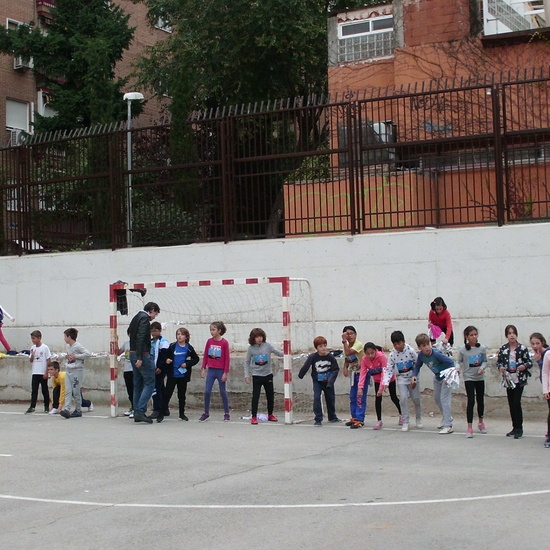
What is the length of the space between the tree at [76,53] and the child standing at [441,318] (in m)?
20.4

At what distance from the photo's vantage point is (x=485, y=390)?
1434cm

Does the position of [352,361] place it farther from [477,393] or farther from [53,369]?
[53,369]

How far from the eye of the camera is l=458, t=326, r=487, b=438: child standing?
13.1 meters

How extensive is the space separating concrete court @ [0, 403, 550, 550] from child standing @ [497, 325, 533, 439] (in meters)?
0.31

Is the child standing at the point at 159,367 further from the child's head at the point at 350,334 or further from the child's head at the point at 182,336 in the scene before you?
the child's head at the point at 350,334

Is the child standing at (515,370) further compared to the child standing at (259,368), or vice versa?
the child standing at (259,368)

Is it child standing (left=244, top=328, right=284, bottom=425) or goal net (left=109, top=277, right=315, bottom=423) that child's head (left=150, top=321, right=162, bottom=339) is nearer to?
goal net (left=109, top=277, right=315, bottom=423)

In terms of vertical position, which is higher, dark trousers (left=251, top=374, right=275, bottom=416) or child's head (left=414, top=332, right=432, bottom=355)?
child's head (left=414, top=332, right=432, bottom=355)

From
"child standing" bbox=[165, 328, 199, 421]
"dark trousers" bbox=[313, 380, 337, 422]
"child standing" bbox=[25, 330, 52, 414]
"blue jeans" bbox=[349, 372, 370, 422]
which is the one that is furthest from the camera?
"child standing" bbox=[25, 330, 52, 414]

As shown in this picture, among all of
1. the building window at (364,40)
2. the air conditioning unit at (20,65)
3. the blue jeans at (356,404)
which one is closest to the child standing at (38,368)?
the blue jeans at (356,404)

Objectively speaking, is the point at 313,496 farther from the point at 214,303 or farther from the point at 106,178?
the point at 106,178

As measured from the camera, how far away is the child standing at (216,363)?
589 inches

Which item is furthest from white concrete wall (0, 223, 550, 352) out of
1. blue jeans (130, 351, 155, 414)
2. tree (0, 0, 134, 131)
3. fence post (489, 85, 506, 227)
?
tree (0, 0, 134, 131)

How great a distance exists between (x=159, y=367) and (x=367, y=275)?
12.8 feet
